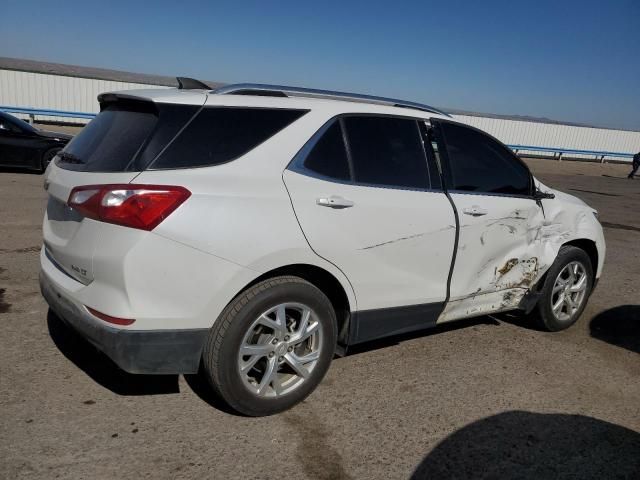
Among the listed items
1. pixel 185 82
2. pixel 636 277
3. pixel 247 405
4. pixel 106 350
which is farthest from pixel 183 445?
pixel 636 277

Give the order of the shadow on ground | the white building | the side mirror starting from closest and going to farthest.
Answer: the side mirror → the shadow on ground → the white building

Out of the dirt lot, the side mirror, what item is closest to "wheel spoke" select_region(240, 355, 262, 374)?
the dirt lot

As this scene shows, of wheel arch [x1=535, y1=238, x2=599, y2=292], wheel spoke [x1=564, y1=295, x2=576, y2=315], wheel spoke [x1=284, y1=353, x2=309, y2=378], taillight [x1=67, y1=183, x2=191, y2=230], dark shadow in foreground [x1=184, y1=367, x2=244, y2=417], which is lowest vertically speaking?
dark shadow in foreground [x1=184, y1=367, x2=244, y2=417]

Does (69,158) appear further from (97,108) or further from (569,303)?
(97,108)

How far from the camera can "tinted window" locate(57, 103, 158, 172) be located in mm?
2820

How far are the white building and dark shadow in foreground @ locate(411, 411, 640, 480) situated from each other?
21.1 m

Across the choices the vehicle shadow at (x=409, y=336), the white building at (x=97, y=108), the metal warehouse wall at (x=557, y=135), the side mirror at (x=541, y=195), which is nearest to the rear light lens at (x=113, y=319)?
the vehicle shadow at (x=409, y=336)

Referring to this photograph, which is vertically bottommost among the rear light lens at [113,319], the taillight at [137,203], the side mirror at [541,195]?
the rear light lens at [113,319]

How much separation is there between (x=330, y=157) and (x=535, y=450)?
6.49ft

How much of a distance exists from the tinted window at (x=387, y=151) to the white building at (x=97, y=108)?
66.9 feet

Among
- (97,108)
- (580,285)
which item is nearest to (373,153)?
(580,285)

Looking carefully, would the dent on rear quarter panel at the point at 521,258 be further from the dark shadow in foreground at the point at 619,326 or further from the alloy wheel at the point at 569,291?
the dark shadow in foreground at the point at 619,326

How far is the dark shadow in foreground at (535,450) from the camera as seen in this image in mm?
2779

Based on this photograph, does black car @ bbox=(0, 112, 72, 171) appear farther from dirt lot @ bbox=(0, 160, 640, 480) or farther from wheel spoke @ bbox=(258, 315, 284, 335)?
wheel spoke @ bbox=(258, 315, 284, 335)
